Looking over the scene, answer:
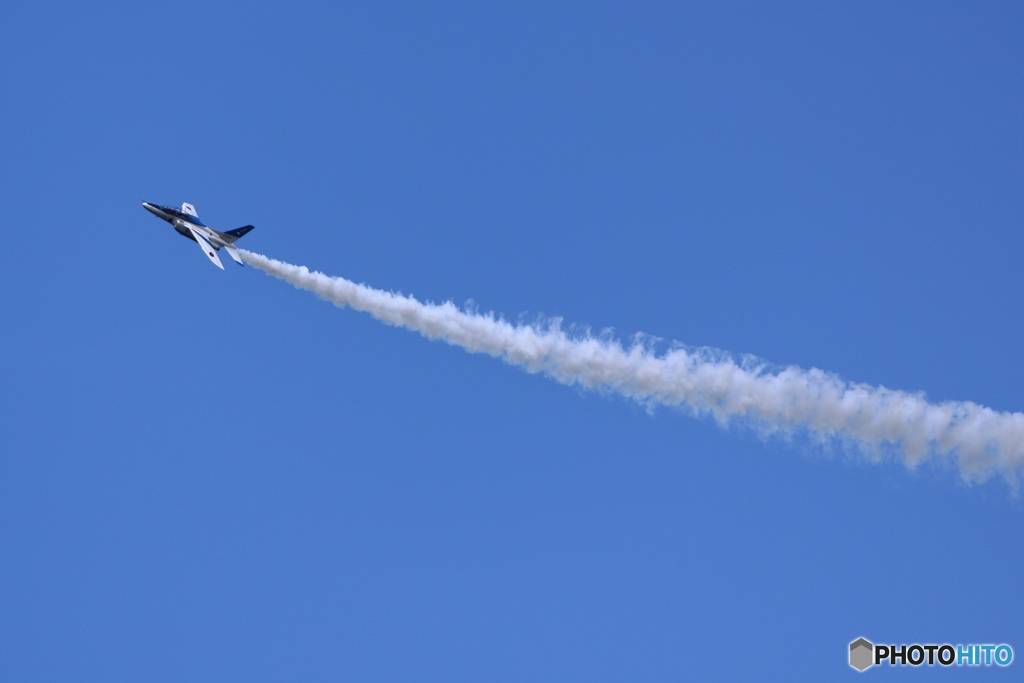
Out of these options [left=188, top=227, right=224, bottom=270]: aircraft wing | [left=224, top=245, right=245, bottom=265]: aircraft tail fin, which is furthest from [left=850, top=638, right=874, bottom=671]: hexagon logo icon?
[left=188, top=227, right=224, bottom=270]: aircraft wing

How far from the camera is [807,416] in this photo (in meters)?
54.1

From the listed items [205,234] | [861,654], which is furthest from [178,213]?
[861,654]

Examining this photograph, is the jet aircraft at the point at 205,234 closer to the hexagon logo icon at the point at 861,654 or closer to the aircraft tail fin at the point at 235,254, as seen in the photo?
the aircraft tail fin at the point at 235,254

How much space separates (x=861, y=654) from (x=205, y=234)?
141 feet

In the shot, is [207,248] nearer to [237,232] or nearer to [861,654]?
[237,232]

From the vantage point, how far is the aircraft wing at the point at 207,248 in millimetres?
66562

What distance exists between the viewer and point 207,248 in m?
67.4

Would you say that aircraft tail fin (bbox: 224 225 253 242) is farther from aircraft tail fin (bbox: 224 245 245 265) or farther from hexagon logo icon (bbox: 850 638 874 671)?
hexagon logo icon (bbox: 850 638 874 671)

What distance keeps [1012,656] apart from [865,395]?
42.3 ft

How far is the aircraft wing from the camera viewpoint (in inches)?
2621

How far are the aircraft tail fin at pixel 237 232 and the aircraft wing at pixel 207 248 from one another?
4.31ft

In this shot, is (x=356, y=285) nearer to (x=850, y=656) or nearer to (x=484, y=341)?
(x=484, y=341)

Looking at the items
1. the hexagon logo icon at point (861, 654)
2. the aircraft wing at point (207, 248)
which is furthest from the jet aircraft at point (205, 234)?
the hexagon logo icon at point (861, 654)

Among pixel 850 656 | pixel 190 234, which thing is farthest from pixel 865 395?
pixel 190 234
